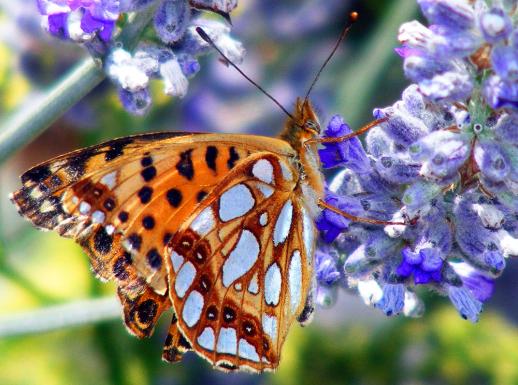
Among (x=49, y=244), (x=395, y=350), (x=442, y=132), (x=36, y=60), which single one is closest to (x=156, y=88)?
(x=36, y=60)

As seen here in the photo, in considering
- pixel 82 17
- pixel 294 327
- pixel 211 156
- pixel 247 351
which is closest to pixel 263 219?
pixel 211 156

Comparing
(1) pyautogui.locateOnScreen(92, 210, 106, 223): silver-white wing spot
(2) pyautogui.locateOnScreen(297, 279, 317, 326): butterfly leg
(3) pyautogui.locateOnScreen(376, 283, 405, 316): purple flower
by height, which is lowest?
(2) pyautogui.locateOnScreen(297, 279, 317, 326): butterfly leg

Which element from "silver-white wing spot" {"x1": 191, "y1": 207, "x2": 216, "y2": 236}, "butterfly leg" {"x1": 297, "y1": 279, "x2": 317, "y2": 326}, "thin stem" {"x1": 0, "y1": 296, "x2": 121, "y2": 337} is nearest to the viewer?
"silver-white wing spot" {"x1": 191, "y1": 207, "x2": 216, "y2": 236}

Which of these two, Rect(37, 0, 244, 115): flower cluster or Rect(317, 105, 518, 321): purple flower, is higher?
Rect(37, 0, 244, 115): flower cluster

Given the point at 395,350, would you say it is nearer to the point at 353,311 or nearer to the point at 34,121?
the point at 353,311

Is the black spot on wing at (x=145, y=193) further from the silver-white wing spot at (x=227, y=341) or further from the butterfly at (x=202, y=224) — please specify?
the silver-white wing spot at (x=227, y=341)

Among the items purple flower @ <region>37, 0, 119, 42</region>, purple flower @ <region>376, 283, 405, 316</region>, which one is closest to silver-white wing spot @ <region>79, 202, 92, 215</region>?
purple flower @ <region>37, 0, 119, 42</region>

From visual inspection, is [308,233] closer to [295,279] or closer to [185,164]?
[295,279]

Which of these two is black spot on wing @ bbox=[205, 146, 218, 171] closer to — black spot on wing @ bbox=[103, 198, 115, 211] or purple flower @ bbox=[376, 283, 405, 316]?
black spot on wing @ bbox=[103, 198, 115, 211]
